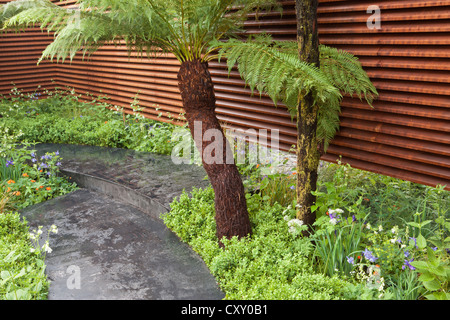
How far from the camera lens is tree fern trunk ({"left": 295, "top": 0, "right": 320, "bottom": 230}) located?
114 inches

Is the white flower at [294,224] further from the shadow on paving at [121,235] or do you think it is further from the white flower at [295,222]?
the shadow on paving at [121,235]

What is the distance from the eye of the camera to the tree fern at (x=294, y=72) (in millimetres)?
2662

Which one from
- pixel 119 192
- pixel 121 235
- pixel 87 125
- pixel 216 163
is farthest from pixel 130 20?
pixel 87 125

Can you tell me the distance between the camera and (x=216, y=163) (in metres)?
3.34

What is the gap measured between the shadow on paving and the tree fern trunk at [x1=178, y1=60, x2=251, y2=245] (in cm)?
44

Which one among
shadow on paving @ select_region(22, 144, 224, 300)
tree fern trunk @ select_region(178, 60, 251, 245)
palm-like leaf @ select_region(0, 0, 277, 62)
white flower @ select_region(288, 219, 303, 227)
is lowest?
shadow on paving @ select_region(22, 144, 224, 300)

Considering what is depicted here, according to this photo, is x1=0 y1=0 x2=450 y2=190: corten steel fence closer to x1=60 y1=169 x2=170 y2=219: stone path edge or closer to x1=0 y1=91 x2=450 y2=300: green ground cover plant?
x1=0 y1=91 x2=450 y2=300: green ground cover plant

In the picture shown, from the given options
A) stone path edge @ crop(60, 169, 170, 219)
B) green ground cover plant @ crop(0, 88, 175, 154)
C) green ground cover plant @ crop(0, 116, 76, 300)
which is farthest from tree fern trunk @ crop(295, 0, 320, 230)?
green ground cover plant @ crop(0, 88, 175, 154)

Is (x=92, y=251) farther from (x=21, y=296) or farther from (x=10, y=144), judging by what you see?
(x=10, y=144)

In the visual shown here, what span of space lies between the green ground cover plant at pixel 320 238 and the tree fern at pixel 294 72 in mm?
842

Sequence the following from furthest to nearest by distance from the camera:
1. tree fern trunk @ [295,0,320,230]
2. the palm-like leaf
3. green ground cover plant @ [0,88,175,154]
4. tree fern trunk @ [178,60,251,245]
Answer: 1. green ground cover plant @ [0,88,175,154]
2. tree fern trunk @ [178,60,251,245]
3. the palm-like leaf
4. tree fern trunk @ [295,0,320,230]

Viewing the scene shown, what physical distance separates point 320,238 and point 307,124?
93 cm

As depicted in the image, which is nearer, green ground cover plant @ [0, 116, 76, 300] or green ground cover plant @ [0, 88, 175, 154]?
green ground cover plant @ [0, 116, 76, 300]

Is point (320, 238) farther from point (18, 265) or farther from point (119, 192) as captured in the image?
point (119, 192)
